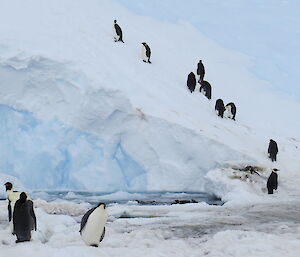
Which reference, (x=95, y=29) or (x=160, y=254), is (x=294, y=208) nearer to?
(x=160, y=254)

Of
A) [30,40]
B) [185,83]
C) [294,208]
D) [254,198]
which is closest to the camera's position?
[294,208]

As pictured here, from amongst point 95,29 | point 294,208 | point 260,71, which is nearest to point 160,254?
point 294,208

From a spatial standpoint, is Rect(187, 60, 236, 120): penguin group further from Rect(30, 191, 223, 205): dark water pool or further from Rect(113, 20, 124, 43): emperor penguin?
Rect(30, 191, 223, 205): dark water pool

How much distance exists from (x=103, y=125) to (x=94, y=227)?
20.8 feet

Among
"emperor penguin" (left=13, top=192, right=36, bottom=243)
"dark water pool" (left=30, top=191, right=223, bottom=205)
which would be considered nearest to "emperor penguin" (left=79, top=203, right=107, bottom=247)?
"emperor penguin" (left=13, top=192, right=36, bottom=243)

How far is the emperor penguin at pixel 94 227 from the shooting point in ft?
22.8

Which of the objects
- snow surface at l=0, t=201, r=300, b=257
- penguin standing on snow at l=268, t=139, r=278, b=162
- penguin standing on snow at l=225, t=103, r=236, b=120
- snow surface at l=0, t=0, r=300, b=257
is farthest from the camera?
penguin standing on snow at l=225, t=103, r=236, b=120

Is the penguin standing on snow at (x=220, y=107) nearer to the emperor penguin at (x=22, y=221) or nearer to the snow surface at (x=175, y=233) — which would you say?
the snow surface at (x=175, y=233)

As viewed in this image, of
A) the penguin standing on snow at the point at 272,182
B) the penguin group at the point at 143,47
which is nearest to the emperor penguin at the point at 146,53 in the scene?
the penguin group at the point at 143,47

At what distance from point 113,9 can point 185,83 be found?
21.5 feet

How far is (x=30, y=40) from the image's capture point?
1438cm

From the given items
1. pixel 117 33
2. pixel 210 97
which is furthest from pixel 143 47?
pixel 210 97

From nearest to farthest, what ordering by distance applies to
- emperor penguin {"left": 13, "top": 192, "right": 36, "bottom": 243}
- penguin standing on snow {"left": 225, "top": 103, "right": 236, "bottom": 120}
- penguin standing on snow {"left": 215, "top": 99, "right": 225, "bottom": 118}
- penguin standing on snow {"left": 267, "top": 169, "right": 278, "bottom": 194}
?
1. emperor penguin {"left": 13, "top": 192, "right": 36, "bottom": 243}
2. penguin standing on snow {"left": 267, "top": 169, "right": 278, "bottom": 194}
3. penguin standing on snow {"left": 215, "top": 99, "right": 225, "bottom": 118}
4. penguin standing on snow {"left": 225, "top": 103, "right": 236, "bottom": 120}

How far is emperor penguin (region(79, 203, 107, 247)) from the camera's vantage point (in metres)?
6.94
